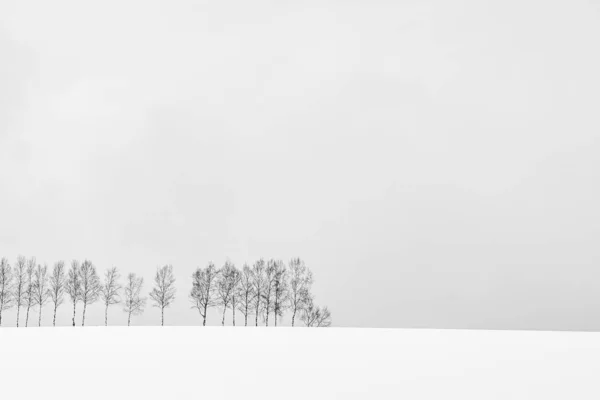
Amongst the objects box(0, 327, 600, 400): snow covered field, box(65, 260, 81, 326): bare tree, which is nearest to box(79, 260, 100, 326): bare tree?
box(65, 260, 81, 326): bare tree

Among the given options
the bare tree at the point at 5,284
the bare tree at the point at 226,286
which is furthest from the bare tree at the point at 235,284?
the bare tree at the point at 5,284

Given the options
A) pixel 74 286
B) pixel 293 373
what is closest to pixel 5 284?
pixel 74 286

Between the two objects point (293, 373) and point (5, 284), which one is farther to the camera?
point (5, 284)

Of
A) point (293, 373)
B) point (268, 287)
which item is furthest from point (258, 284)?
point (293, 373)

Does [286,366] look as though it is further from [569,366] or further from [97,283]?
[97,283]

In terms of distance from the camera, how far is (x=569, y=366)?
52.2 ft

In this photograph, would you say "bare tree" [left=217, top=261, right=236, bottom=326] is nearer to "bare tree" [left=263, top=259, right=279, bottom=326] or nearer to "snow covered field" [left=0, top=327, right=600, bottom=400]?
"bare tree" [left=263, top=259, right=279, bottom=326]

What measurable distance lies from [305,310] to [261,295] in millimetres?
6948

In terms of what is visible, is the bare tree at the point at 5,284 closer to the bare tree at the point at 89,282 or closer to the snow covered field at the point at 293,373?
the bare tree at the point at 89,282

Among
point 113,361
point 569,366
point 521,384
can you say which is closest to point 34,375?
point 113,361

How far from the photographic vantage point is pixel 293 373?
1404 centimetres

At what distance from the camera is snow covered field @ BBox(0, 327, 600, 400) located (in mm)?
11234

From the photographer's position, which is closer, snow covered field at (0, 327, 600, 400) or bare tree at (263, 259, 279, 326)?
snow covered field at (0, 327, 600, 400)

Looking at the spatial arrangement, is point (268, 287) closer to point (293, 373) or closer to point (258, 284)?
point (258, 284)
